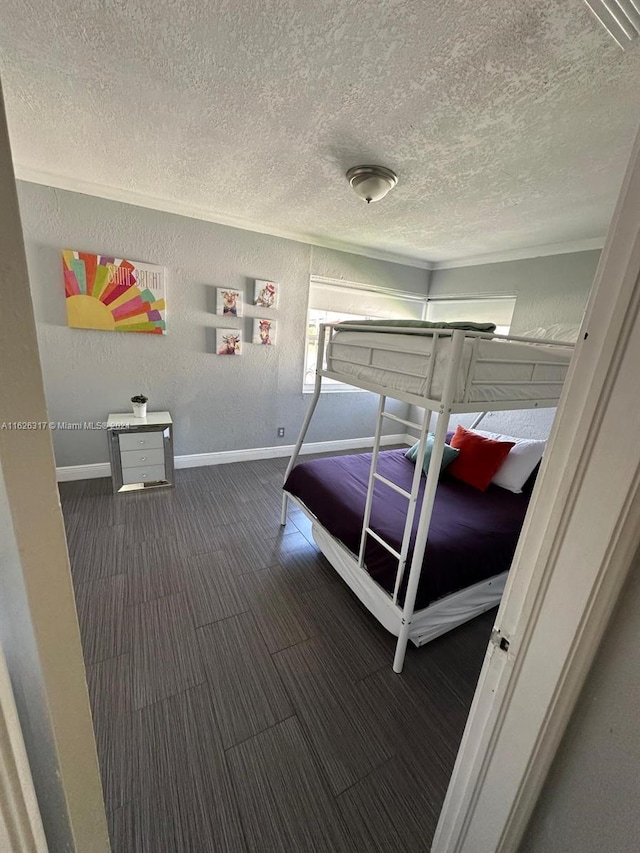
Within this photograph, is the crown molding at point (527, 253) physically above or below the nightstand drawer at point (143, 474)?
above

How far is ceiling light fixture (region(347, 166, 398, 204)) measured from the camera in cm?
187

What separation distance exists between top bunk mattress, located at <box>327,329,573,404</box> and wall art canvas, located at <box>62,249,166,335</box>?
77.9 inches

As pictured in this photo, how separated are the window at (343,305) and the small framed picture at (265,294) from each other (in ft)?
1.49

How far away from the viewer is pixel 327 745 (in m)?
1.26

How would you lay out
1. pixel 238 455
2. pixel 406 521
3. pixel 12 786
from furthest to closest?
pixel 238 455 < pixel 406 521 < pixel 12 786

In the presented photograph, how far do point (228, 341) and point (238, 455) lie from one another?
1.23 metres

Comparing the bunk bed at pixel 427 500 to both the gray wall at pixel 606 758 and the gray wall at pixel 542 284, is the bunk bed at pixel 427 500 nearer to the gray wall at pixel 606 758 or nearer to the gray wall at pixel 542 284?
the gray wall at pixel 606 758

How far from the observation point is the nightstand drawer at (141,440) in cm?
279

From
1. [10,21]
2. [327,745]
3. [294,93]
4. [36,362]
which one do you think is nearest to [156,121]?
[10,21]

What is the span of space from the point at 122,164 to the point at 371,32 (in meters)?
1.80

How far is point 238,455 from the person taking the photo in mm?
3686

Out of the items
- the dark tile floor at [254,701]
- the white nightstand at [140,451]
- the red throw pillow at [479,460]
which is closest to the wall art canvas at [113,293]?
the white nightstand at [140,451]

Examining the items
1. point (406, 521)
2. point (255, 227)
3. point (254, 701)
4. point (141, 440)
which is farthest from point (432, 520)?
point (255, 227)

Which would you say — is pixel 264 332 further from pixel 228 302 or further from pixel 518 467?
pixel 518 467
